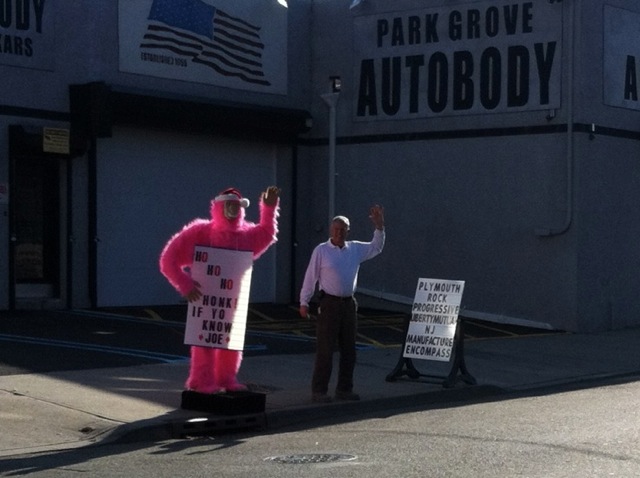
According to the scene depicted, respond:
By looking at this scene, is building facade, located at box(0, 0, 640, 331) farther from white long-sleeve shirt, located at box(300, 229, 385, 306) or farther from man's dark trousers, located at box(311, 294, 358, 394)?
man's dark trousers, located at box(311, 294, 358, 394)

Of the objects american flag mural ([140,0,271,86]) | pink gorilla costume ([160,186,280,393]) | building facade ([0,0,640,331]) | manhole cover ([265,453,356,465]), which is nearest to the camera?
manhole cover ([265,453,356,465])

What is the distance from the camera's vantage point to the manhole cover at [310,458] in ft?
30.2

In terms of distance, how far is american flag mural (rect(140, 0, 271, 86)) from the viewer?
22.4m

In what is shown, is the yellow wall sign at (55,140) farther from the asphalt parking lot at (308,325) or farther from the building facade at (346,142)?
the asphalt parking lot at (308,325)

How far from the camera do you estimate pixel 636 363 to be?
691 inches

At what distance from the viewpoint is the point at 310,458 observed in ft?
30.8

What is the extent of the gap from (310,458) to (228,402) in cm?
205

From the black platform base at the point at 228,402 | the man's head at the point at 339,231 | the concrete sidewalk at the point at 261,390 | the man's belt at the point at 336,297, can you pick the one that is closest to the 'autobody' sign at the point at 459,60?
the concrete sidewalk at the point at 261,390

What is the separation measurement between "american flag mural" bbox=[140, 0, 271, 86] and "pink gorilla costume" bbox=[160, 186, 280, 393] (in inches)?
440

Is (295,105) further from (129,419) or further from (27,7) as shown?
(129,419)

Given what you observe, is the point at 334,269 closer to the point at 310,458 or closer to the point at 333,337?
the point at 333,337

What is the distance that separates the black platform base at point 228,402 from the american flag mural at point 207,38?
467 inches

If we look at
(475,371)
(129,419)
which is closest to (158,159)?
(475,371)

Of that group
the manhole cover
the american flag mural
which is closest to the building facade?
the american flag mural
